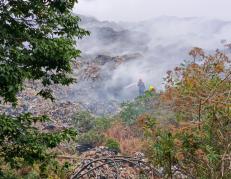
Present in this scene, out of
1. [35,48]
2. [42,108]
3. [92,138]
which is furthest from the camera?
[42,108]

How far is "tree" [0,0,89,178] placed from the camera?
6.68 metres

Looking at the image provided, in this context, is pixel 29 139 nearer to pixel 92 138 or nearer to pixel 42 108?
pixel 92 138

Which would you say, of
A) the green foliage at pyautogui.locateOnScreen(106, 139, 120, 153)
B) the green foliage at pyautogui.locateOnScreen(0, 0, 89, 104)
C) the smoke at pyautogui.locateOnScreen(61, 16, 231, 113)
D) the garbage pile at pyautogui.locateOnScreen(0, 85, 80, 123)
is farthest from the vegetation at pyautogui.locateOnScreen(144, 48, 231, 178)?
the smoke at pyautogui.locateOnScreen(61, 16, 231, 113)

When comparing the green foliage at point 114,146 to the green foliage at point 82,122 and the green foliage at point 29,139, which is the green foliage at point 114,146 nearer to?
the green foliage at point 82,122

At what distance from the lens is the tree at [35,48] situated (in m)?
6.68

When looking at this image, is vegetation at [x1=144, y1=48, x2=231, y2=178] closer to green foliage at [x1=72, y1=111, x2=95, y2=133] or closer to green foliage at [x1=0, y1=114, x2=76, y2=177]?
green foliage at [x1=0, y1=114, x2=76, y2=177]

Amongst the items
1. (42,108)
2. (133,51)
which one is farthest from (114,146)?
(133,51)

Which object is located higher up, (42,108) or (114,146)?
(42,108)

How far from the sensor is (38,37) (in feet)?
23.3

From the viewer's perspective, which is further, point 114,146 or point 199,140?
point 114,146

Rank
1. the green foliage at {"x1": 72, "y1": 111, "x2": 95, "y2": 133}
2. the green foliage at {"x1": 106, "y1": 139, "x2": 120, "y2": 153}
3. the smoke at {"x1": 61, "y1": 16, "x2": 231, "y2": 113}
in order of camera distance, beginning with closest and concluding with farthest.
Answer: the green foliage at {"x1": 106, "y1": 139, "x2": 120, "y2": 153}
the green foliage at {"x1": 72, "y1": 111, "x2": 95, "y2": 133}
the smoke at {"x1": 61, "y1": 16, "x2": 231, "y2": 113}

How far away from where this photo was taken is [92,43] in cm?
5947

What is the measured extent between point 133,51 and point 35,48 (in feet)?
161

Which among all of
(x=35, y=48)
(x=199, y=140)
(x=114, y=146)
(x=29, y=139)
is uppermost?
(x=114, y=146)
